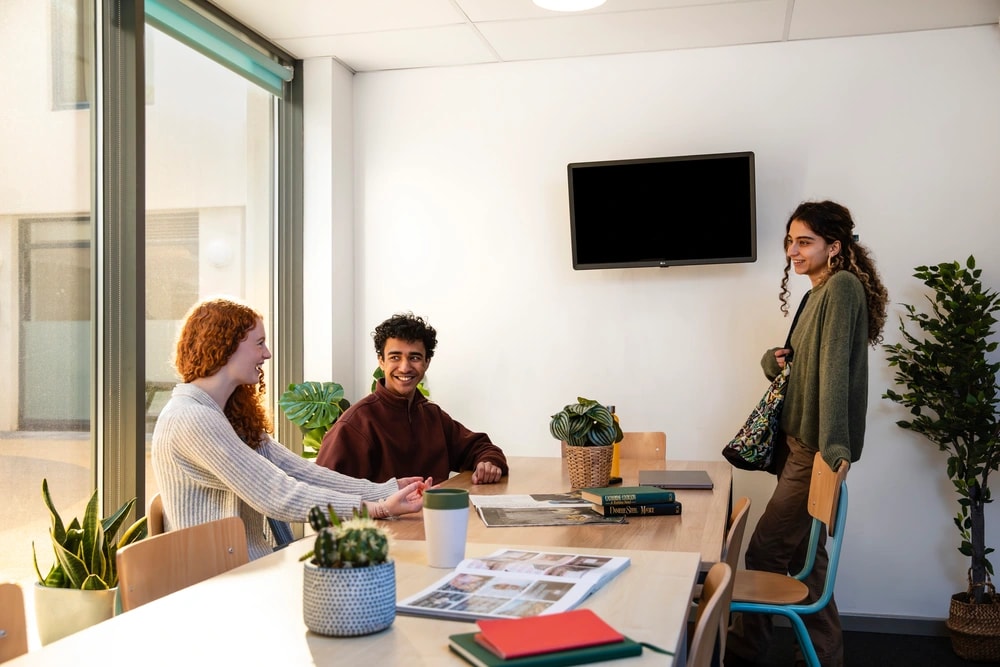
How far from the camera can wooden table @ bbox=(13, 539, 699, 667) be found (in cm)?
128

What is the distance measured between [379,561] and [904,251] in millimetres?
3549

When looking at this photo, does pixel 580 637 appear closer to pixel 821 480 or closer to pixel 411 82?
pixel 821 480

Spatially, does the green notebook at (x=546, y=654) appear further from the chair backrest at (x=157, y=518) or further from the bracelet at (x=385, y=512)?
the chair backrest at (x=157, y=518)

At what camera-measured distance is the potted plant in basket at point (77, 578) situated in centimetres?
262

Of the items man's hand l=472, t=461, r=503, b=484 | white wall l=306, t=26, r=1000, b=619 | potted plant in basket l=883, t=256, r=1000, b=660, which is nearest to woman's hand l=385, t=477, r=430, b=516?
man's hand l=472, t=461, r=503, b=484

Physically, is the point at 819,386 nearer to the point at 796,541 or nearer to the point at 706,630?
the point at 796,541

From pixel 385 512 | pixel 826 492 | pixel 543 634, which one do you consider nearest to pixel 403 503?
pixel 385 512

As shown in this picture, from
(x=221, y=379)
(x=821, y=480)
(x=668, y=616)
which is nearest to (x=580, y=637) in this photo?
(x=668, y=616)

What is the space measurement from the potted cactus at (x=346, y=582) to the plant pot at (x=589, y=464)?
146 centimetres

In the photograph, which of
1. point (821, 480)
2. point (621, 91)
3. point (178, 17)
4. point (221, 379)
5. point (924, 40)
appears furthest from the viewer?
point (621, 91)

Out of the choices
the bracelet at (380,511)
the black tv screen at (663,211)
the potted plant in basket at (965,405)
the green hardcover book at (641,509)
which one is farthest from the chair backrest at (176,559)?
the potted plant in basket at (965,405)

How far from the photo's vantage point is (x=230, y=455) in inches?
89.0

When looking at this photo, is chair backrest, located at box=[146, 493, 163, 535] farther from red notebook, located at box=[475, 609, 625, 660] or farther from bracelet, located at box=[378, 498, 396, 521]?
red notebook, located at box=[475, 609, 625, 660]

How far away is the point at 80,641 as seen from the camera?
1.37m
